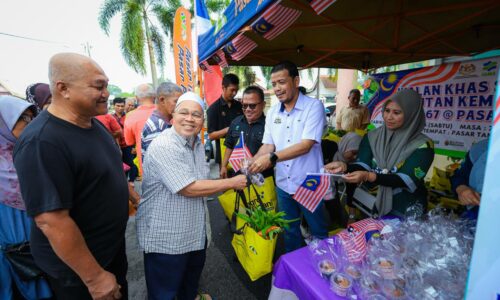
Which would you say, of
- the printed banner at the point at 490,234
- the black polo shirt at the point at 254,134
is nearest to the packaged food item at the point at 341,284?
the printed banner at the point at 490,234

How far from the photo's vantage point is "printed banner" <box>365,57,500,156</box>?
3.47 m

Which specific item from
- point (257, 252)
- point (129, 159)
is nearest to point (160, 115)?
point (257, 252)

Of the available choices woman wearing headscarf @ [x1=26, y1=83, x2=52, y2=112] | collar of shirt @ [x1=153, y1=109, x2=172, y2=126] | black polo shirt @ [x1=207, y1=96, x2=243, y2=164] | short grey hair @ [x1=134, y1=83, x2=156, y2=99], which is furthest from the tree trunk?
woman wearing headscarf @ [x1=26, y1=83, x2=52, y2=112]

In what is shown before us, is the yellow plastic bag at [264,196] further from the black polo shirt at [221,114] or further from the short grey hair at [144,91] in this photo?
the short grey hair at [144,91]

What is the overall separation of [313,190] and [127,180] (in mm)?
1397

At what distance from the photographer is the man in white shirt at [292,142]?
215cm

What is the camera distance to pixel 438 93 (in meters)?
4.06

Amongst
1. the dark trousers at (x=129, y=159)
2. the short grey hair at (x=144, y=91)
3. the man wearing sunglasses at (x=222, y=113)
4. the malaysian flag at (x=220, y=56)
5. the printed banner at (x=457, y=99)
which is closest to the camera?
the malaysian flag at (x=220, y=56)

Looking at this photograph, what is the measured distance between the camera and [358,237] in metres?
1.45

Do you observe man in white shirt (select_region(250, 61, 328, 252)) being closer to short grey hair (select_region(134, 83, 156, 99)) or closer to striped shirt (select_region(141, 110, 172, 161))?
striped shirt (select_region(141, 110, 172, 161))

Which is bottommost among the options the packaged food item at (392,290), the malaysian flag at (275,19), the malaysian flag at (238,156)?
the packaged food item at (392,290)

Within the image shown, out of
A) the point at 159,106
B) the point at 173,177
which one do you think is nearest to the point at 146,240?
the point at 173,177

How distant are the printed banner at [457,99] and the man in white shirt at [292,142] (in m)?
2.50

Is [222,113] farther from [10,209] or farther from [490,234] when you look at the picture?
[490,234]
